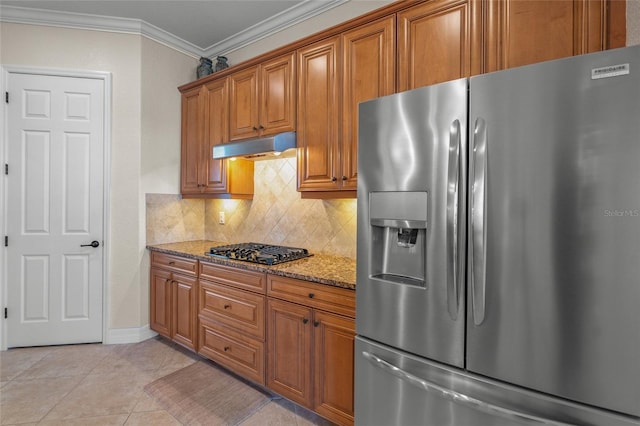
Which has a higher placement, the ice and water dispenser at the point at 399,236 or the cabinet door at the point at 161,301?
the ice and water dispenser at the point at 399,236

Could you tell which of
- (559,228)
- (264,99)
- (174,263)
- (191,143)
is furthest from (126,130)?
(559,228)

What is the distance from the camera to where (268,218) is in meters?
3.12

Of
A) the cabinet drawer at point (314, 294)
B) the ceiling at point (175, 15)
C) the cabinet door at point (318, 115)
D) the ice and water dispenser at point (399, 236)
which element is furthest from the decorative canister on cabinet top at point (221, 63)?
the ice and water dispenser at point (399, 236)

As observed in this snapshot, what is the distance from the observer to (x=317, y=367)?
1940 mm

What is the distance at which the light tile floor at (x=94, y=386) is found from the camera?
2.07 metres

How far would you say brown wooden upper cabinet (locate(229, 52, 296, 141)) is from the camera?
248cm

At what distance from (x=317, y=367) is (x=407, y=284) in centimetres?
93

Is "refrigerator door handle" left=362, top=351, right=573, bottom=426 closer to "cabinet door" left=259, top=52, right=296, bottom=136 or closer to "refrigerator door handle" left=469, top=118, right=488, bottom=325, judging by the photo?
"refrigerator door handle" left=469, top=118, right=488, bottom=325

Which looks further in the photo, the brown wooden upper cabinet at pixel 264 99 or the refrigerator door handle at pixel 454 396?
the brown wooden upper cabinet at pixel 264 99

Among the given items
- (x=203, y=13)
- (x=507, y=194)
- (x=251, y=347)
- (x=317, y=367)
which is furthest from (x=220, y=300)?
(x=203, y=13)

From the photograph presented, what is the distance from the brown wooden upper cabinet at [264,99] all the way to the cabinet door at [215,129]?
0.32 ft

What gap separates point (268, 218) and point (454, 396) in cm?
224

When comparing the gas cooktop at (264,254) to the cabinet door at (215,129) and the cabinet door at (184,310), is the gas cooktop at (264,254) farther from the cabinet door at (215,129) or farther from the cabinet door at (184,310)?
the cabinet door at (215,129)

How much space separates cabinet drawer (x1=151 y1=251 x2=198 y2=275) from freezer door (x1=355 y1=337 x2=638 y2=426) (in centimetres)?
177
